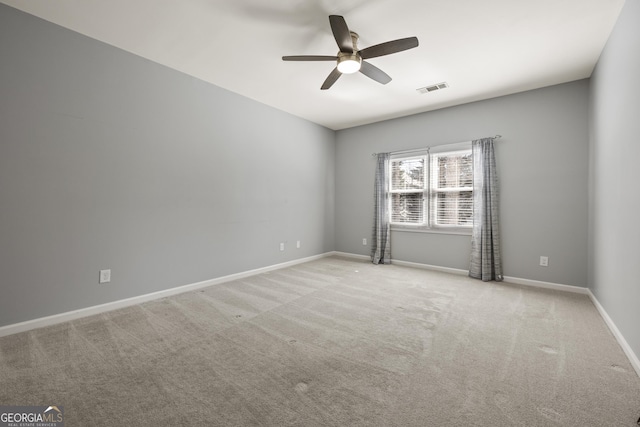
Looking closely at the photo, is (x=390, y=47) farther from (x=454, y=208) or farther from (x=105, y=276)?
(x=105, y=276)

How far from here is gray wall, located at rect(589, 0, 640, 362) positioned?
1.89 m

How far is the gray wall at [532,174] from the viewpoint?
136 inches

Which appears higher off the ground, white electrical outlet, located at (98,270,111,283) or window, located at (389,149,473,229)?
window, located at (389,149,473,229)

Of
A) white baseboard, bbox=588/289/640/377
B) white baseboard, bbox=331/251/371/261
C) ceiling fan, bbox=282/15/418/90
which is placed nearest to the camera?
white baseboard, bbox=588/289/640/377

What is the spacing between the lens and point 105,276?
269 cm

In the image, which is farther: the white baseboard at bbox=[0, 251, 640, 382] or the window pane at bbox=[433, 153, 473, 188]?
the window pane at bbox=[433, 153, 473, 188]

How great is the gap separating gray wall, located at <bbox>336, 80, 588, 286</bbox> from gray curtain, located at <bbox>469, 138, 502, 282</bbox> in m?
0.14

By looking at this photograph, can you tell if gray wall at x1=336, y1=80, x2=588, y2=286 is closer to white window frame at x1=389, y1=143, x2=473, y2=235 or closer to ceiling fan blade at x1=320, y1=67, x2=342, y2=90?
white window frame at x1=389, y1=143, x2=473, y2=235

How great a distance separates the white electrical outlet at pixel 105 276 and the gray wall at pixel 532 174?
14.2 feet

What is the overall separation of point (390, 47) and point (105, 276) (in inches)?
137

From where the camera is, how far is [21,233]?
7.41 ft

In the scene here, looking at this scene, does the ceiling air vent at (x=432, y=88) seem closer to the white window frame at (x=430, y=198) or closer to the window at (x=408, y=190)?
the white window frame at (x=430, y=198)

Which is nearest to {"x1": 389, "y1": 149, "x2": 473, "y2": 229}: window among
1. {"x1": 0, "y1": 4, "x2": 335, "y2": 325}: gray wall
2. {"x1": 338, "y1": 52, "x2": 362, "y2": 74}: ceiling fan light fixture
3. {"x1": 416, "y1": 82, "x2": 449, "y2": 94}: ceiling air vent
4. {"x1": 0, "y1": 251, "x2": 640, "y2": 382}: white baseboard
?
{"x1": 0, "y1": 251, "x2": 640, "y2": 382}: white baseboard

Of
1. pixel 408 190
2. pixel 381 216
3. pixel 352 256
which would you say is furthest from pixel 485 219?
pixel 352 256
